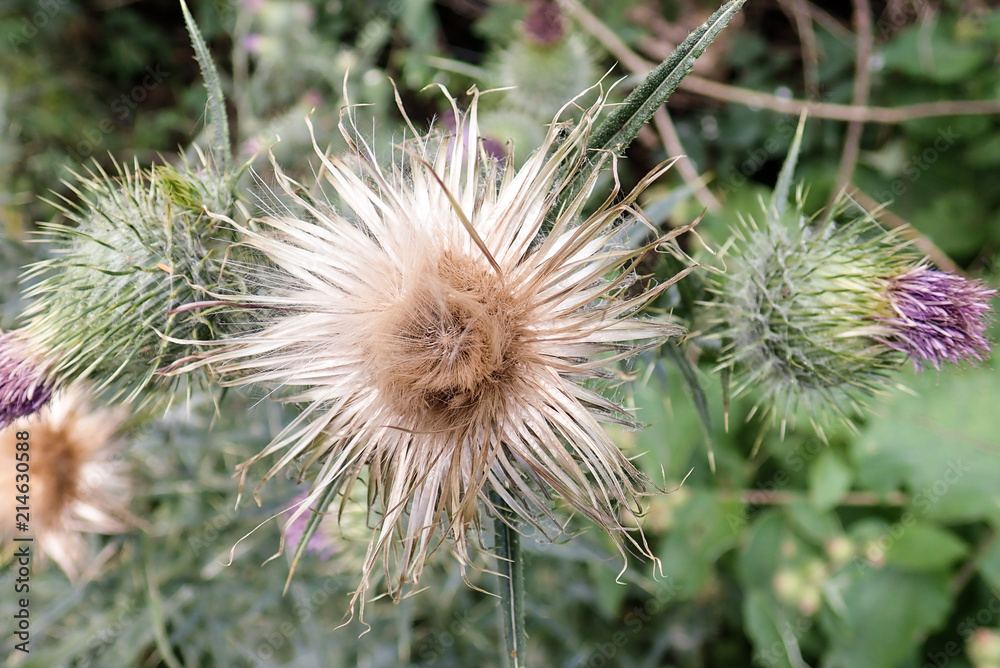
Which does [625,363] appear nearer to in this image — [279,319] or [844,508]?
[279,319]

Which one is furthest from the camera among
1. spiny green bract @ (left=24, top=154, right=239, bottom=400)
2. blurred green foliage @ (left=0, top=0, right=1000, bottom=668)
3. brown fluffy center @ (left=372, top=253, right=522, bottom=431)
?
blurred green foliage @ (left=0, top=0, right=1000, bottom=668)

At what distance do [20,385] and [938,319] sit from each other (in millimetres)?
2742

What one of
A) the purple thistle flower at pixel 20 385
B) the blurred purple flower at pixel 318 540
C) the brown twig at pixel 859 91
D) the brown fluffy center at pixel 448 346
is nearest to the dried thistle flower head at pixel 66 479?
the blurred purple flower at pixel 318 540

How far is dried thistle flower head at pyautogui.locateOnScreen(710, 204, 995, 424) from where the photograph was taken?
1.99 m

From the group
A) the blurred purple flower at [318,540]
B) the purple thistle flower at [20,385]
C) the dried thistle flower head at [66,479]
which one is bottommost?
the dried thistle flower head at [66,479]

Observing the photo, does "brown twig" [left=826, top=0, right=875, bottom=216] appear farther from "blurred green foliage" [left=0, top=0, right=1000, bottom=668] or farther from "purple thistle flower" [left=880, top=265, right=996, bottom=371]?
"purple thistle flower" [left=880, top=265, right=996, bottom=371]

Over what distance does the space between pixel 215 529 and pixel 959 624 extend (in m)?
4.13

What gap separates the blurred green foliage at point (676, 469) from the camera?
339 cm

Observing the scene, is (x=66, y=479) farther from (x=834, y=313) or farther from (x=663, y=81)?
(x=834, y=313)

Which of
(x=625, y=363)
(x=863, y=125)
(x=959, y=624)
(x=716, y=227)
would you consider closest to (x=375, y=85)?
(x=716, y=227)

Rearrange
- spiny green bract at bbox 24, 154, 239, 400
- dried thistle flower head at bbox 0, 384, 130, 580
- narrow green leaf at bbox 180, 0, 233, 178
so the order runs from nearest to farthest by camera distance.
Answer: narrow green leaf at bbox 180, 0, 233, 178 → spiny green bract at bbox 24, 154, 239, 400 → dried thistle flower head at bbox 0, 384, 130, 580

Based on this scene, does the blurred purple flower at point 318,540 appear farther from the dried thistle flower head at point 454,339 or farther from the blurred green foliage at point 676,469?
the dried thistle flower head at point 454,339

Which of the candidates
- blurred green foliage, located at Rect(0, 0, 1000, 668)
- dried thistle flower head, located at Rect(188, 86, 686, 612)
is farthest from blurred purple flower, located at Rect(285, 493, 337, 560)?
dried thistle flower head, located at Rect(188, 86, 686, 612)

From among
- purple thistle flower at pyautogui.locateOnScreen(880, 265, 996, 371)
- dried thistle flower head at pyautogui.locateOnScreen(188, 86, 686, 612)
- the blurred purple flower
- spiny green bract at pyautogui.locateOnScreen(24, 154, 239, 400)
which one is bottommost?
the blurred purple flower
